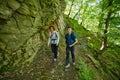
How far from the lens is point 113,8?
11.1 m

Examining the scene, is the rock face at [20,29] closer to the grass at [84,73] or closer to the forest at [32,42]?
the forest at [32,42]

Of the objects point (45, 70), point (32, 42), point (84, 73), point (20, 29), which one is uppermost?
point (20, 29)

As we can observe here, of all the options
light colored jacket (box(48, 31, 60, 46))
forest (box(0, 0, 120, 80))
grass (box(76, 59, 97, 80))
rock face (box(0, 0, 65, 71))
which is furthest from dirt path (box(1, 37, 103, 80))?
light colored jacket (box(48, 31, 60, 46))

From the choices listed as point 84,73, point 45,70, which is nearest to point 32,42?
point 45,70

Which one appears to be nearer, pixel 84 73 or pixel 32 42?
pixel 32 42

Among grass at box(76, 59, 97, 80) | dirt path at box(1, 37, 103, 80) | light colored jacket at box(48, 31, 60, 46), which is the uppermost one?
light colored jacket at box(48, 31, 60, 46)

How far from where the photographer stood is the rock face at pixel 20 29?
749cm

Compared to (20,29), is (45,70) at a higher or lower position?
lower

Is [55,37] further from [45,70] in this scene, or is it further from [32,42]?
[45,70]

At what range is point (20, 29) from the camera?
8133 mm

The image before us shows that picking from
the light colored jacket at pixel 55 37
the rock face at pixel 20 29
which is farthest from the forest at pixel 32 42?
the light colored jacket at pixel 55 37

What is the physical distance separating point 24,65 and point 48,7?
4.10 metres

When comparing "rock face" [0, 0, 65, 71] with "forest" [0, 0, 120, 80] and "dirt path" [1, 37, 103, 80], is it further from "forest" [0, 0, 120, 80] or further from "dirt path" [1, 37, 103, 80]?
"dirt path" [1, 37, 103, 80]

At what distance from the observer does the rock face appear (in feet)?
24.6
